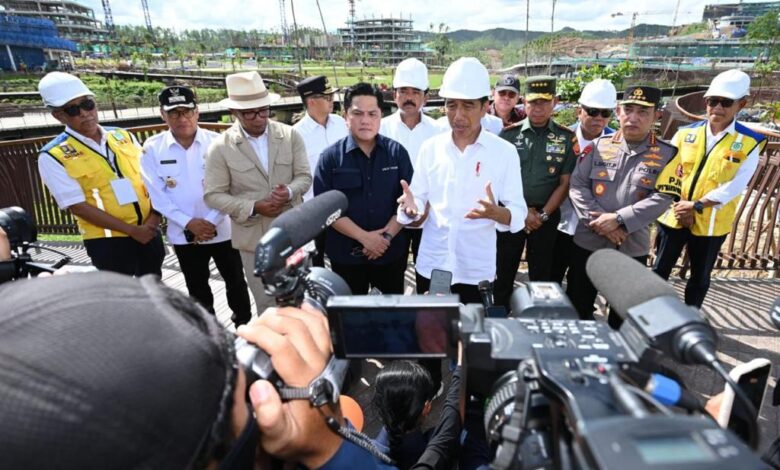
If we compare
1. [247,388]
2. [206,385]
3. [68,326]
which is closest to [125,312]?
[68,326]

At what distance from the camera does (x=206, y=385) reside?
743 millimetres

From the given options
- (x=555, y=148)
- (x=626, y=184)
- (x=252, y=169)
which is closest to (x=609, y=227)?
(x=626, y=184)

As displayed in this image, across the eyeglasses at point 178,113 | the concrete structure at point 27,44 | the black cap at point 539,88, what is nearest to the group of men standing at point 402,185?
the eyeglasses at point 178,113

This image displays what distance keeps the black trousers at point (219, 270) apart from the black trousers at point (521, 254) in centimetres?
246

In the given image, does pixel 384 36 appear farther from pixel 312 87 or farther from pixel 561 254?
pixel 561 254

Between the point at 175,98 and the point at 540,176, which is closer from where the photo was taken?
the point at 175,98

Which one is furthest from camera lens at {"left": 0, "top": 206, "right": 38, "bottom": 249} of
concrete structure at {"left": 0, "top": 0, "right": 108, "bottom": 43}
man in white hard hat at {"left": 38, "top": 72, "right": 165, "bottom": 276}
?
concrete structure at {"left": 0, "top": 0, "right": 108, "bottom": 43}

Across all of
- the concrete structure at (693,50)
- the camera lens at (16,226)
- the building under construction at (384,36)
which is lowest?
the camera lens at (16,226)

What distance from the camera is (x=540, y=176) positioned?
4.21m

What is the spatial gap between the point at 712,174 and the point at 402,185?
110 inches

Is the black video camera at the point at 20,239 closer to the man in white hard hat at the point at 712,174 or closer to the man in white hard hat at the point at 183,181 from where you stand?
the man in white hard hat at the point at 183,181

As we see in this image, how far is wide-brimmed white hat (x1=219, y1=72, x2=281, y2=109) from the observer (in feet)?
11.6

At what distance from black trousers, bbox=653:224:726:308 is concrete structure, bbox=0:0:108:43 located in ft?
391

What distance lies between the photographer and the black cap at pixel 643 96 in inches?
141
